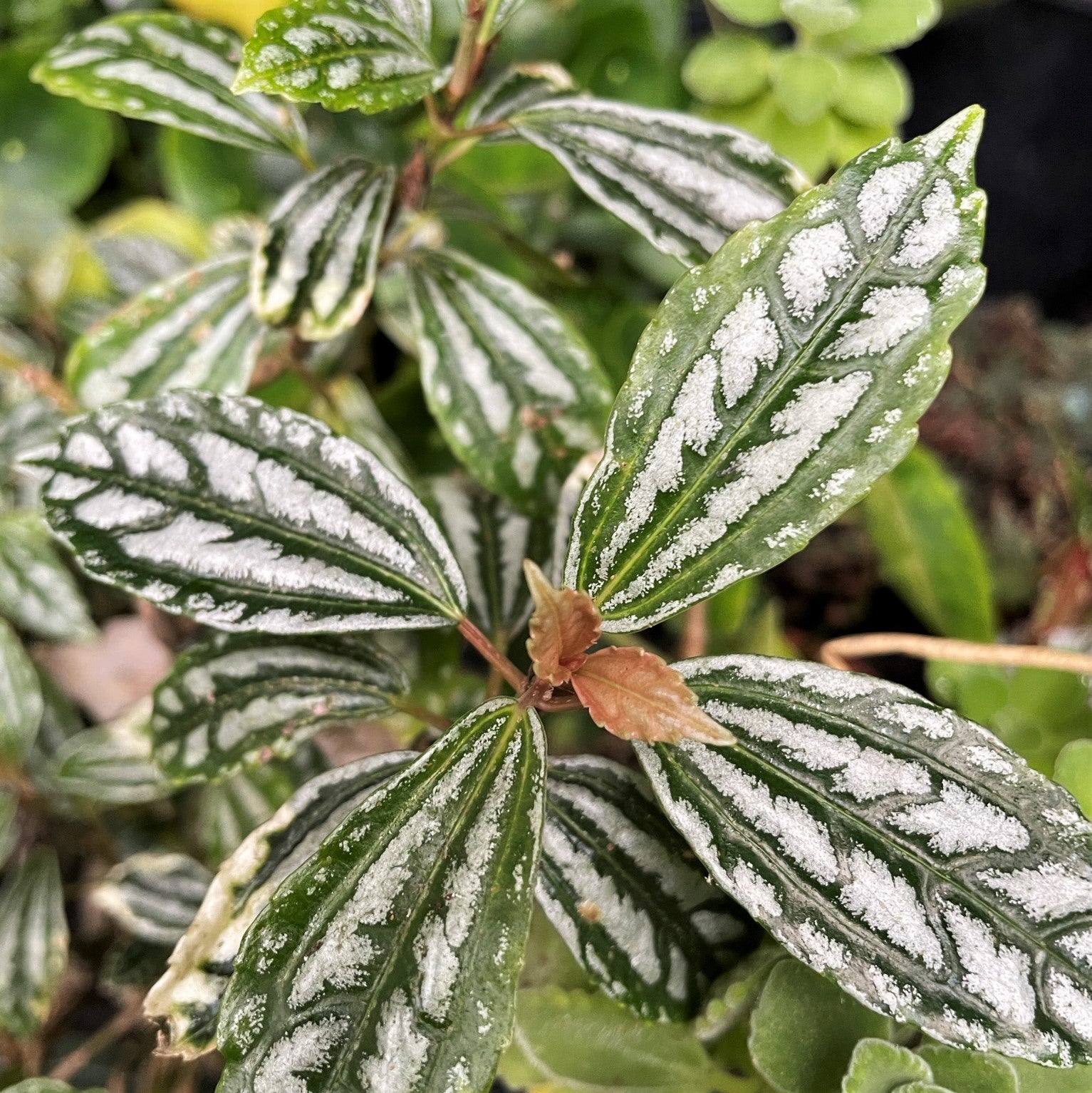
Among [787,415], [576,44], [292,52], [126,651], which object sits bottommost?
[126,651]

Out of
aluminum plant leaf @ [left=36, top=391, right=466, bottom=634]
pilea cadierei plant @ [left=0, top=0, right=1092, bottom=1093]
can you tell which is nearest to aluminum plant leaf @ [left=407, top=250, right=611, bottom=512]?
pilea cadierei plant @ [left=0, top=0, right=1092, bottom=1093]

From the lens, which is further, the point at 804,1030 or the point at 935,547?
the point at 935,547

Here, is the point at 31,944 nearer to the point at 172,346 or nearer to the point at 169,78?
the point at 172,346

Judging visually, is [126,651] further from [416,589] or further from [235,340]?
[416,589]

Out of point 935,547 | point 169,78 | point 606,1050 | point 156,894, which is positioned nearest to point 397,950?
point 606,1050

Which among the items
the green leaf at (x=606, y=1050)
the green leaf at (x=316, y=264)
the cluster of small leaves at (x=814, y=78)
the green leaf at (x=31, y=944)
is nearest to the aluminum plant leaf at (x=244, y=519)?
the green leaf at (x=316, y=264)

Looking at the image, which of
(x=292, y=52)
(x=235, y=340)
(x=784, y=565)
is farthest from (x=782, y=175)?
(x=784, y=565)
